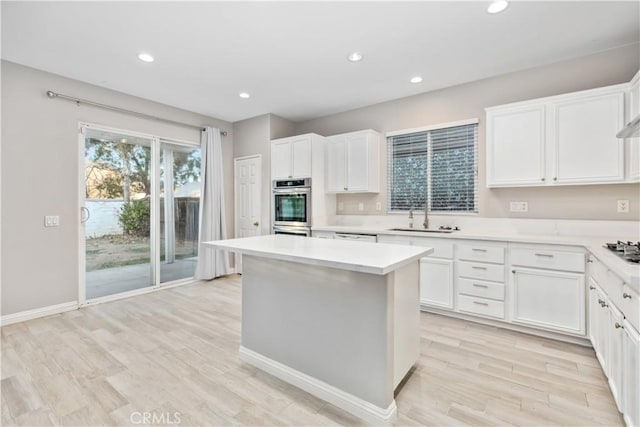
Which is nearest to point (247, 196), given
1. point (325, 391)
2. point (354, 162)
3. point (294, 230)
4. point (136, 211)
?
point (294, 230)

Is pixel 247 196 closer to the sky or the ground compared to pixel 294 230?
closer to the sky

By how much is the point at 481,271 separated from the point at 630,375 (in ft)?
5.21

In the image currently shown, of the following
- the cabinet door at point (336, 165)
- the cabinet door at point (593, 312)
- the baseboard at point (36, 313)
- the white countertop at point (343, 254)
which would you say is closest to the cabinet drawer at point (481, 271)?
the cabinet door at point (593, 312)

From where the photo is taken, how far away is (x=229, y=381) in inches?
80.3

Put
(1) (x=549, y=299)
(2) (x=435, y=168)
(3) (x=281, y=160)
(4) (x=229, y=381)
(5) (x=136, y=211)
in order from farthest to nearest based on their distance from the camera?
1. (3) (x=281, y=160)
2. (5) (x=136, y=211)
3. (2) (x=435, y=168)
4. (1) (x=549, y=299)
5. (4) (x=229, y=381)

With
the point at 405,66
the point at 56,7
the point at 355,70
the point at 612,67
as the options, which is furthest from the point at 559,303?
the point at 56,7

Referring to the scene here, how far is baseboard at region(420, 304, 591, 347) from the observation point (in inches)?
101

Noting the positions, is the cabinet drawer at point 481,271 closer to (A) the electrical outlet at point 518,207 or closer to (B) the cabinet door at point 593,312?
(B) the cabinet door at point 593,312

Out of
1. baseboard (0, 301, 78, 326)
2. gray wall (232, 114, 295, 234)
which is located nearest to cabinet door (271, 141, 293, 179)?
gray wall (232, 114, 295, 234)

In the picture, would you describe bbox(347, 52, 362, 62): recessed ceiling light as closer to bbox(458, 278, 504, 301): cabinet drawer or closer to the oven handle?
the oven handle

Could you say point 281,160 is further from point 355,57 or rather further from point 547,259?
point 547,259

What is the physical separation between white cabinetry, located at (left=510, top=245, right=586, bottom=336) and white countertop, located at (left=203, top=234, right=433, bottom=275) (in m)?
1.44

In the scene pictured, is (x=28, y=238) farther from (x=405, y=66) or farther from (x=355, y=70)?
(x=405, y=66)

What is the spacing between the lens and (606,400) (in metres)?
1.80
